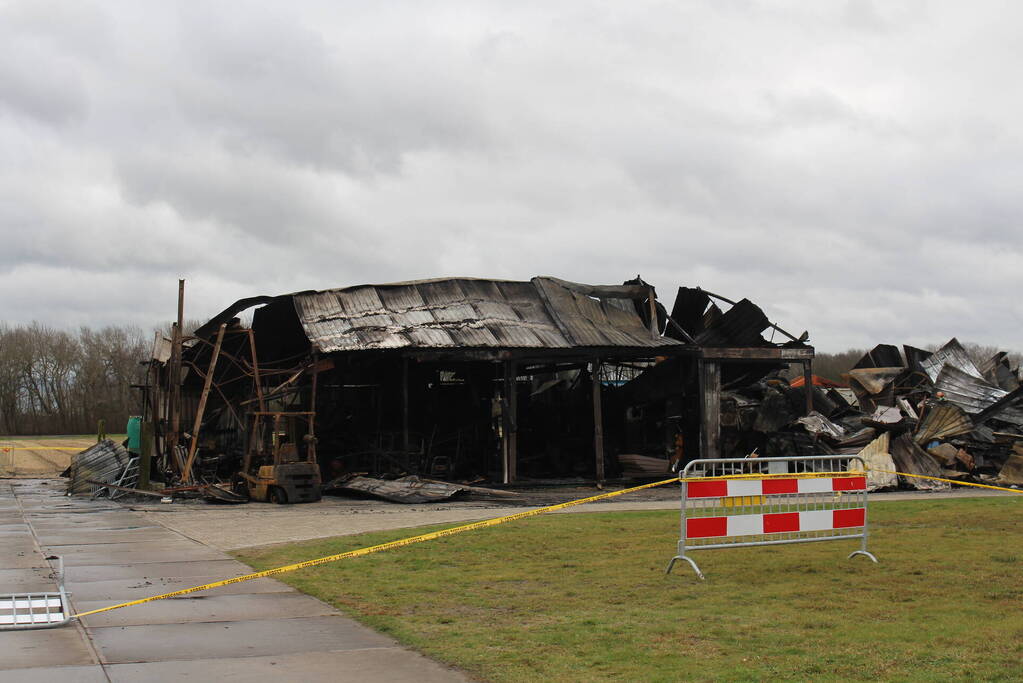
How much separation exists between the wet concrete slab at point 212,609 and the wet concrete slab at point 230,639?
0.23 m

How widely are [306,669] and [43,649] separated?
217cm

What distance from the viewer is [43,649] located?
289 inches

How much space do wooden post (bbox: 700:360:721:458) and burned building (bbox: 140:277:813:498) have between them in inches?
1.6

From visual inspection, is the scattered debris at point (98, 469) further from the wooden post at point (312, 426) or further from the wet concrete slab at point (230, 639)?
the wet concrete slab at point (230, 639)

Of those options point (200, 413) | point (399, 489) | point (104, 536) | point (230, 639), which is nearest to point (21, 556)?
point (104, 536)

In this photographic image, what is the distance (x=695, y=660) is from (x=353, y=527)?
35.3ft

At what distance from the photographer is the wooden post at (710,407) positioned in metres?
28.8

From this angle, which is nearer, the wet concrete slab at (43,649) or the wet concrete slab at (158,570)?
the wet concrete slab at (43,649)

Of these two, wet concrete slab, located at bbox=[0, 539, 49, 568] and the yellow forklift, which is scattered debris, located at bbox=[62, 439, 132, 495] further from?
wet concrete slab, located at bbox=[0, 539, 49, 568]

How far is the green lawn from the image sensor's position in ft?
21.7

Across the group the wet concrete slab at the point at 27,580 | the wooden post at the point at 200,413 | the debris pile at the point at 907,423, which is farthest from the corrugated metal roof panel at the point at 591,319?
the wet concrete slab at the point at 27,580

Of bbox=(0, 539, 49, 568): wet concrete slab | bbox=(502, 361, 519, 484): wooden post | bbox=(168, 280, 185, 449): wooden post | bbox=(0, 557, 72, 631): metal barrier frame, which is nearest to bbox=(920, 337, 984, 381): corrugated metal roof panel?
bbox=(502, 361, 519, 484): wooden post

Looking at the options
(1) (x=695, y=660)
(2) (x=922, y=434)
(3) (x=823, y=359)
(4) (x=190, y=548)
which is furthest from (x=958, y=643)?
(3) (x=823, y=359)

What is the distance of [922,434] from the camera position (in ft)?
97.6
